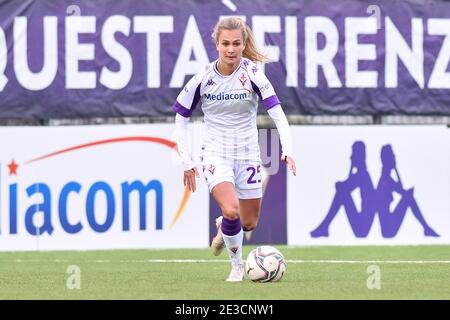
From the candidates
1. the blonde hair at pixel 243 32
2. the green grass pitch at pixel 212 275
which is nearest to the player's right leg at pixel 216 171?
the green grass pitch at pixel 212 275

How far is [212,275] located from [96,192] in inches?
177

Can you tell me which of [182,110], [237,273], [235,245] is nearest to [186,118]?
[182,110]

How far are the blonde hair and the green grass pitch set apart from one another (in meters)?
1.99

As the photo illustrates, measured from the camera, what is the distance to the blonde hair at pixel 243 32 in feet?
36.1

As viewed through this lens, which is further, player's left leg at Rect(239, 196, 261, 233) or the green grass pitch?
player's left leg at Rect(239, 196, 261, 233)

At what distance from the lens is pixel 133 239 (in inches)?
635

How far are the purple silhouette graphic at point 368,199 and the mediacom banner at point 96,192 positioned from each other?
166cm

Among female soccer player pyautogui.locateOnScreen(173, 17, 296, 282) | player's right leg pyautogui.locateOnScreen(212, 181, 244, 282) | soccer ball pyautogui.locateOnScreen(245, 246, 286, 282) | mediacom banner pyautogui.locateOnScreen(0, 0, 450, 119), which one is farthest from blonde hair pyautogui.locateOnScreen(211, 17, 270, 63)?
mediacom banner pyautogui.locateOnScreen(0, 0, 450, 119)

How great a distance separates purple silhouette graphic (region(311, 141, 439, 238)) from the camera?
16.3 metres

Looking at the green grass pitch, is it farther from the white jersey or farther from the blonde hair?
the blonde hair

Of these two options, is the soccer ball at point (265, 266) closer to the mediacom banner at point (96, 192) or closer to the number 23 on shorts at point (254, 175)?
the number 23 on shorts at point (254, 175)

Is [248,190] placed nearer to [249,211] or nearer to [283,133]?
[249,211]

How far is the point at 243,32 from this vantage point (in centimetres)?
1108
